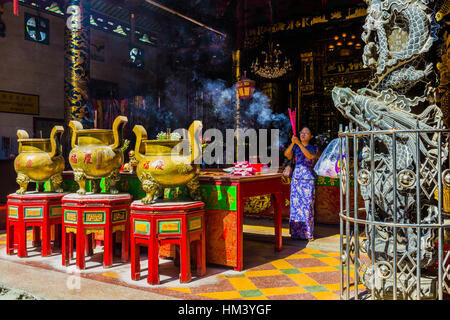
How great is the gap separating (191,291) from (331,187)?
3743mm

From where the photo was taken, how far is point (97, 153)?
12.5ft

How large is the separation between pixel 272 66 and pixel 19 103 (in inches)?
230

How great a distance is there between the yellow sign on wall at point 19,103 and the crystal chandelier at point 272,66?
5.22 m

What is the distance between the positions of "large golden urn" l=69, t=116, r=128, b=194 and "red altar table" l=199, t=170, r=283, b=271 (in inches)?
38.3

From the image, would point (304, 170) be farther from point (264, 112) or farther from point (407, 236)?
point (264, 112)

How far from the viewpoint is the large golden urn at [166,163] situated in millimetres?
3299

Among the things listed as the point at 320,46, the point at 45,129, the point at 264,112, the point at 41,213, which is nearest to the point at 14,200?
the point at 41,213

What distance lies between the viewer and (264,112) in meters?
9.39

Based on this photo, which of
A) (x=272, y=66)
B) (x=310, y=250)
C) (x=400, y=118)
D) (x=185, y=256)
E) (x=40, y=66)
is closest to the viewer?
(x=400, y=118)

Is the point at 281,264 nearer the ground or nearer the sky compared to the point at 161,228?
nearer the ground

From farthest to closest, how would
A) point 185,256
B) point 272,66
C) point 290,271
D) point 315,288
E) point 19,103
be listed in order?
point 272,66, point 19,103, point 290,271, point 185,256, point 315,288

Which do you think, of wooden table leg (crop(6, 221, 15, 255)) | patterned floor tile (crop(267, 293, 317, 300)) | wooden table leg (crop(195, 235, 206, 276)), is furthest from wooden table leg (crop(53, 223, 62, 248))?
patterned floor tile (crop(267, 293, 317, 300))

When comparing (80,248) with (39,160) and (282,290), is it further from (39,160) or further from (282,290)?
(282,290)

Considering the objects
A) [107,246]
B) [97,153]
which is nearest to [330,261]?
[107,246]
